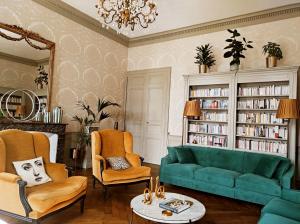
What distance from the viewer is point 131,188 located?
3926 mm

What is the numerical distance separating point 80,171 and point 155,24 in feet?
12.0

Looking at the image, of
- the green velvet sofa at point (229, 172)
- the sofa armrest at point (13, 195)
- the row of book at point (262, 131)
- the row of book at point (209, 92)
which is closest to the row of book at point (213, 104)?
the row of book at point (209, 92)

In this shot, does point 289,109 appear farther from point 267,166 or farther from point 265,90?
point 267,166

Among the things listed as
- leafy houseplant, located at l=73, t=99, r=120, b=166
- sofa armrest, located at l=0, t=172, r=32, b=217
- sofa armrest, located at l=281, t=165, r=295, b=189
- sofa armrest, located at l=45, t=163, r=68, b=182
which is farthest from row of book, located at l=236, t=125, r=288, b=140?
sofa armrest, located at l=0, t=172, r=32, b=217

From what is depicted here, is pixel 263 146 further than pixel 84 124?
No

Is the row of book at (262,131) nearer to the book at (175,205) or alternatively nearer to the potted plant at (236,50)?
the potted plant at (236,50)

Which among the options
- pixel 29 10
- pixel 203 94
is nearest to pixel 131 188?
pixel 203 94

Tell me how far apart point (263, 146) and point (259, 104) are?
0.77 metres

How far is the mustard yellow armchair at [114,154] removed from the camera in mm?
3385

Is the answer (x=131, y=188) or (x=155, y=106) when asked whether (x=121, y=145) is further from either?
(x=155, y=106)

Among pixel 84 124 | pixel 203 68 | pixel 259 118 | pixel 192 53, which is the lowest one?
pixel 84 124

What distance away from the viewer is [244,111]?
4.52 metres

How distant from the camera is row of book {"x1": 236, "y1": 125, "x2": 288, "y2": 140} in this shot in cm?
405

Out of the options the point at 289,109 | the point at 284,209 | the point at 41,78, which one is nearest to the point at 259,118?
the point at 289,109
